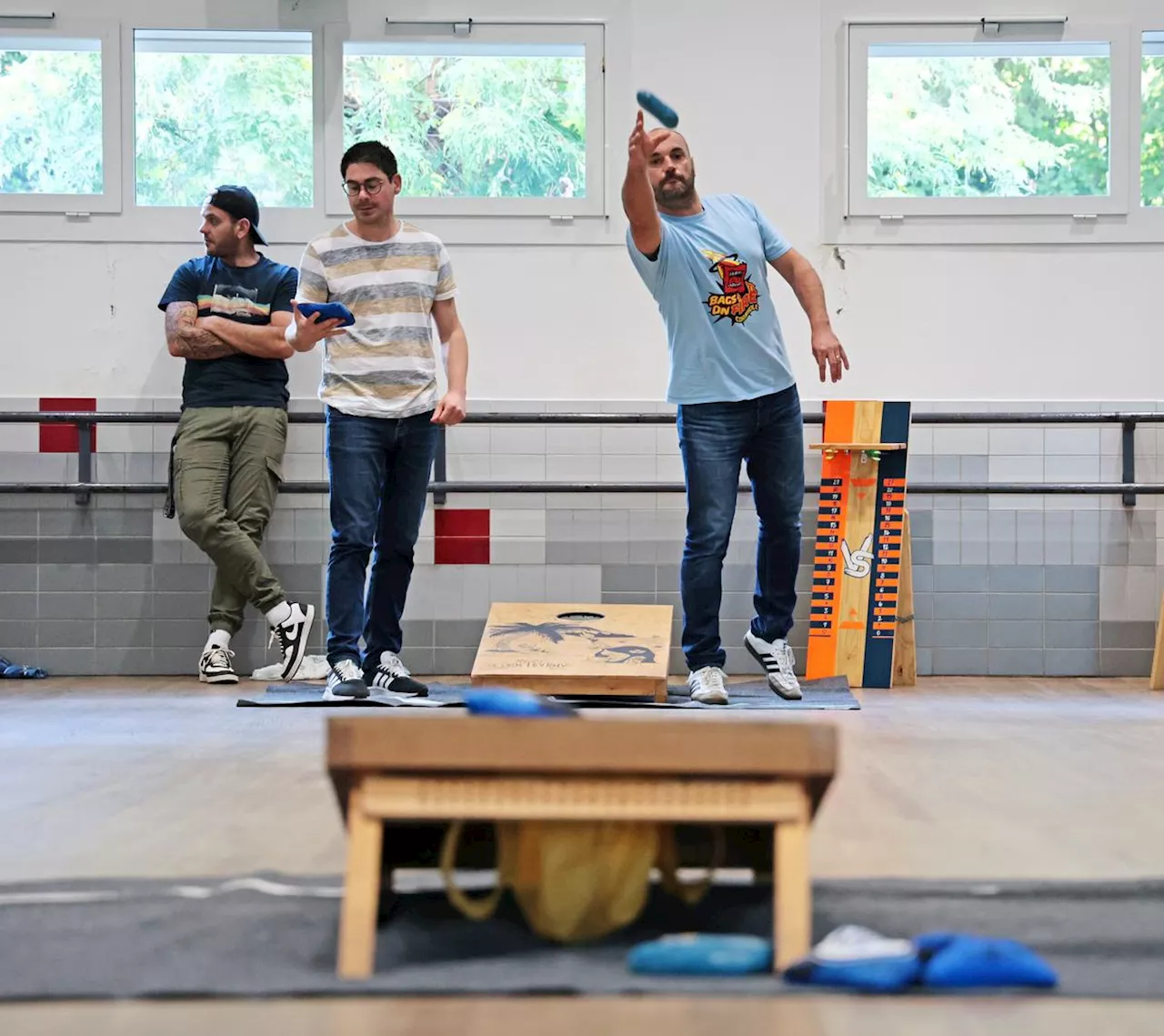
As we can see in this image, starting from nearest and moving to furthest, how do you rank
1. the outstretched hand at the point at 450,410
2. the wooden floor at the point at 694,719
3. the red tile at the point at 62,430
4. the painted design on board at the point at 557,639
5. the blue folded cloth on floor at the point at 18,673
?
1. the wooden floor at the point at 694,719
2. the outstretched hand at the point at 450,410
3. the painted design on board at the point at 557,639
4. the blue folded cloth on floor at the point at 18,673
5. the red tile at the point at 62,430

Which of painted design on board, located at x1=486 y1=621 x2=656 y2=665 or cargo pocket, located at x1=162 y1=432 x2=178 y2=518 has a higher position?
cargo pocket, located at x1=162 y1=432 x2=178 y2=518

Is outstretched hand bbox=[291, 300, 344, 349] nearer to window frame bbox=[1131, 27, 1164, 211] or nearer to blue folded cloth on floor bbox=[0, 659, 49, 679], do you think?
blue folded cloth on floor bbox=[0, 659, 49, 679]

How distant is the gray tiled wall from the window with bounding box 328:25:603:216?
0.78 metres

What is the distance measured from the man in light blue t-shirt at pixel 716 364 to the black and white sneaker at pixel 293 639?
4.10ft

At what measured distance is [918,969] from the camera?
4.11 feet

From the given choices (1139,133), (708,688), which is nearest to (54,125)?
(708,688)

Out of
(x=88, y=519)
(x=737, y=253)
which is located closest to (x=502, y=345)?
(x=737, y=253)

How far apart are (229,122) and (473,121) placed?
33.1 inches

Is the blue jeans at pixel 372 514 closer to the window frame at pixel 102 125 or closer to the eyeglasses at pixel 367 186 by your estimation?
the eyeglasses at pixel 367 186

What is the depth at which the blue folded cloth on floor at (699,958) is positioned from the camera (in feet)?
4.16

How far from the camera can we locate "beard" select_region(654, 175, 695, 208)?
12.0ft

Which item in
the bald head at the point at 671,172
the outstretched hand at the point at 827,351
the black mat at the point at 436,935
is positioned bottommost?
the black mat at the point at 436,935

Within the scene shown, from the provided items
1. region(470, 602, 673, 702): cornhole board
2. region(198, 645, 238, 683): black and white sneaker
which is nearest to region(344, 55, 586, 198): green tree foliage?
region(470, 602, 673, 702): cornhole board

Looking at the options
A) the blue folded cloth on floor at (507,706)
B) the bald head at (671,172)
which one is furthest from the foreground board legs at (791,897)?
the bald head at (671,172)
